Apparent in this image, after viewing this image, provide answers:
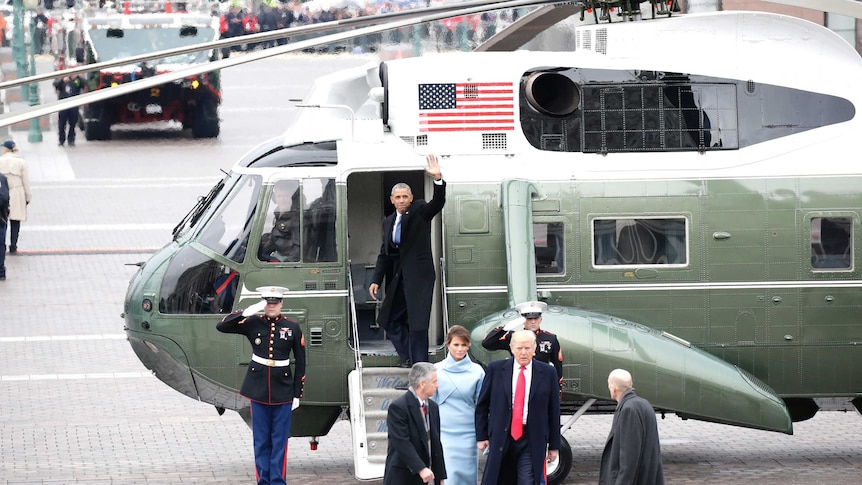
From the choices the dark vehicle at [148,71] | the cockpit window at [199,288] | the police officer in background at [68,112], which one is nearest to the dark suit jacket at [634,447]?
the cockpit window at [199,288]

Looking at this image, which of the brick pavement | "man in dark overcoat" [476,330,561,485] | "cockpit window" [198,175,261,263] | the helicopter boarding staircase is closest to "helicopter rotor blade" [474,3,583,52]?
"cockpit window" [198,175,261,263]

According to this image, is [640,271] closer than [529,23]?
Yes

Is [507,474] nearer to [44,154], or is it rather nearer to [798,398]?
[798,398]

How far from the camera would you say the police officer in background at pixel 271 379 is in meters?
11.8

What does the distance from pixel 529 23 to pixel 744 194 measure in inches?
109

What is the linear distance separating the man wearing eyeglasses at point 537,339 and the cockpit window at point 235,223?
97.2 inches

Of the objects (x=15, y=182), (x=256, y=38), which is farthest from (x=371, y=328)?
(x=15, y=182)

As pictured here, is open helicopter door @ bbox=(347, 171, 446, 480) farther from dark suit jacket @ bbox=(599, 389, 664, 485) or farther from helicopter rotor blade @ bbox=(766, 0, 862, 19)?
helicopter rotor blade @ bbox=(766, 0, 862, 19)

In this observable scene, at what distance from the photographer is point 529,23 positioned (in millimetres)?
14094

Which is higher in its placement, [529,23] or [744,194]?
[529,23]

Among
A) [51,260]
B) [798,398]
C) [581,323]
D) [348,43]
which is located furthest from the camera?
[348,43]

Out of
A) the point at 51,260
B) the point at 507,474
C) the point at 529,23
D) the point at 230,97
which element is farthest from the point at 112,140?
the point at 507,474

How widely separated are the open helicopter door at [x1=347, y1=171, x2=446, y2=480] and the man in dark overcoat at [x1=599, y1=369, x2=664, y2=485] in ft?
8.60

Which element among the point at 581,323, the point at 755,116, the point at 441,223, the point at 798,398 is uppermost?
the point at 755,116
